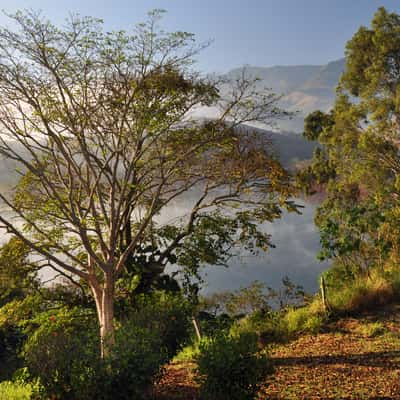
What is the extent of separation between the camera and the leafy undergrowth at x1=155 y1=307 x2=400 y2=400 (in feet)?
15.7

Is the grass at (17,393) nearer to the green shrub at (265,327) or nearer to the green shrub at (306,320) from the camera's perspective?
the green shrub at (265,327)

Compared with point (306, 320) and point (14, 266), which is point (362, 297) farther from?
point (14, 266)

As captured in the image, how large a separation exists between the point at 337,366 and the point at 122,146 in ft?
17.7

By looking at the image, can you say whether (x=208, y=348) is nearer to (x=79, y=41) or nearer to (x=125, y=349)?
(x=125, y=349)

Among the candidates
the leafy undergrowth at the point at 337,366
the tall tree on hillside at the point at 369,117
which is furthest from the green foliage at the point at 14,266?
the tall tree on hillside at the point at 369,117

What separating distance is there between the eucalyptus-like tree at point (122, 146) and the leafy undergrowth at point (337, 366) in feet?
4.54

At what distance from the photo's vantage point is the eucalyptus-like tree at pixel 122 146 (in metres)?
7.09

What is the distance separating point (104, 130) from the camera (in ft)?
26.8

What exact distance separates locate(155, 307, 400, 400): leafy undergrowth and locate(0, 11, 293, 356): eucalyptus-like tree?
1383 millimetres

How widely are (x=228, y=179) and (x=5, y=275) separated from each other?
215 inches

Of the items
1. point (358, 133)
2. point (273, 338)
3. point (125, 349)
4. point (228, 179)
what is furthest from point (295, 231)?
point (125, 349)

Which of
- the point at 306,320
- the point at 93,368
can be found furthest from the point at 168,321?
the point at 93,368

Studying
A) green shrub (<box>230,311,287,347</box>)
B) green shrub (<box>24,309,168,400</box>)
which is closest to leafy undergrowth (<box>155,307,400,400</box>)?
green shrub (<box>230,311,287,347</box>)

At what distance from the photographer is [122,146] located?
8.06 metres
